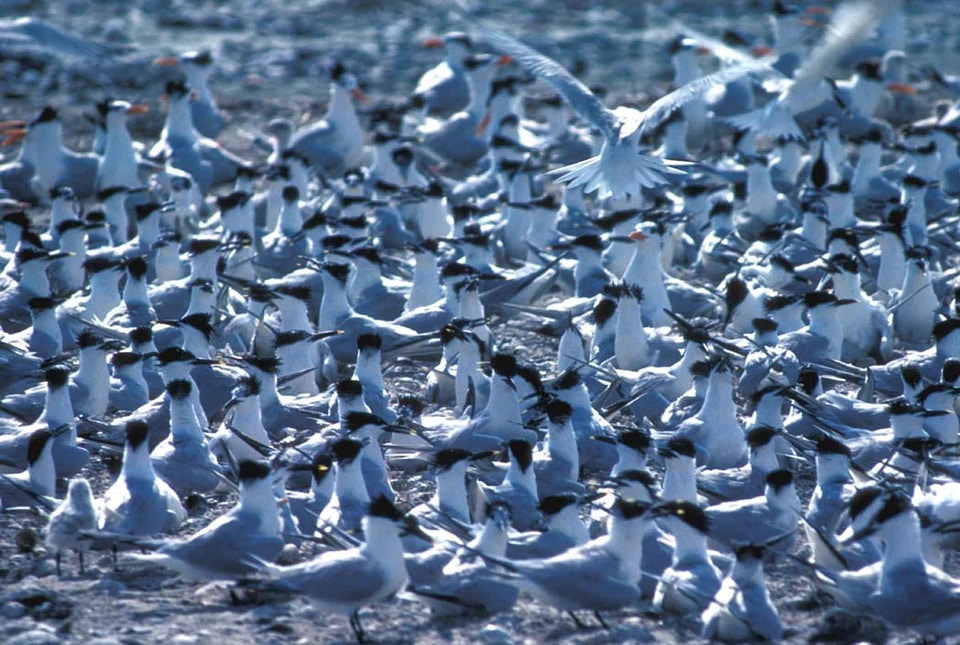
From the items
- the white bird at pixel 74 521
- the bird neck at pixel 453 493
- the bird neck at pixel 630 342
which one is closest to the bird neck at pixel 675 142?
the bird neck at pixel 630 342

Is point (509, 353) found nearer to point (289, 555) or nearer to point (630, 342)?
point (630, 342)

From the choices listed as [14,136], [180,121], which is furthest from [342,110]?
[14,136]

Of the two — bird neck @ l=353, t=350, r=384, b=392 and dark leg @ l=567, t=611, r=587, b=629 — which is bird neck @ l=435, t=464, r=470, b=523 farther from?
bird neck @ l=353, t=350, r=384, b=392

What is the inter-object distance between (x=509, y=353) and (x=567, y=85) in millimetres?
1905

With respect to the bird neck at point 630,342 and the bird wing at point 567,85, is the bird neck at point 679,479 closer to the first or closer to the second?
the bird neck at point 630,342

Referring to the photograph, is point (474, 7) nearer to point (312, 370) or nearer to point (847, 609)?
point (312, 370)

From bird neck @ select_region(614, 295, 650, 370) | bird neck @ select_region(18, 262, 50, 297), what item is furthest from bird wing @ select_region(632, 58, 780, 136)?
bird neck @ select_region(18, 262, 50, 297)

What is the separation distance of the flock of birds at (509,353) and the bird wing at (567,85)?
0.8 inches

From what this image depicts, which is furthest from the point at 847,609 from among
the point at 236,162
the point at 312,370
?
the point at 236,162

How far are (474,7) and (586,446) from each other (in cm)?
1411

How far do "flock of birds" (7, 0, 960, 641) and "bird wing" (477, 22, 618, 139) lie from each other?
0.02m

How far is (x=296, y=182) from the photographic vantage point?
1130 cm

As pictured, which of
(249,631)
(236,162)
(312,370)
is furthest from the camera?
(236,162)

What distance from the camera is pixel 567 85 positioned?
9258mm
